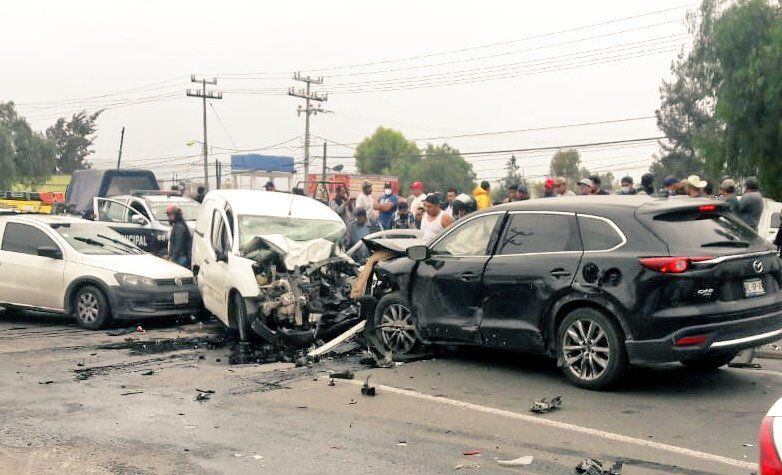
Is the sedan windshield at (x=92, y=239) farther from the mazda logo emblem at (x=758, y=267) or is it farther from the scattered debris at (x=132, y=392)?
the mazda logo emblem at (x=758, y=267)

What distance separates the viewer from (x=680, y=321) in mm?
7293

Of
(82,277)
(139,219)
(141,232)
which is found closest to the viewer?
(82,277)

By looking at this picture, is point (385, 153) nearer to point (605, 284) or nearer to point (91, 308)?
point (91, 308)

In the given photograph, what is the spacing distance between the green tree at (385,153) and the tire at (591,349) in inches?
5041

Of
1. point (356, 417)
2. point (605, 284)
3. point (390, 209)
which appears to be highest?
point (390, 209)

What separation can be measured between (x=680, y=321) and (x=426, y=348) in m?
3.32

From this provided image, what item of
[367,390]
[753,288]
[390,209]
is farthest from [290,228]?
[753,288]

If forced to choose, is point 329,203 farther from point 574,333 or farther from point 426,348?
point 574,333

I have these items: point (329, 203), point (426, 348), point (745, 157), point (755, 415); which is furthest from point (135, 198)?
point (745, 157)

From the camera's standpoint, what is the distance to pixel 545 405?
24.1ft

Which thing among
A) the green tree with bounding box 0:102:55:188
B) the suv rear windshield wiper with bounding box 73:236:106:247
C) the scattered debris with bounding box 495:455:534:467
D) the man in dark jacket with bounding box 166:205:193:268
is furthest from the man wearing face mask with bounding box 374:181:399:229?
the green tree with bounding box 0:102:55:188

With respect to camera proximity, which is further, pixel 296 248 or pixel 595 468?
pixel 296 248

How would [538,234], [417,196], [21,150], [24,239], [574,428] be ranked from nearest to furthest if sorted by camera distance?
1. [574,428]
2. [538,234]
3. [24,239]
4. [417,196]
5. [21,150]

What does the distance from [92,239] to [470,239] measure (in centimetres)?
698
